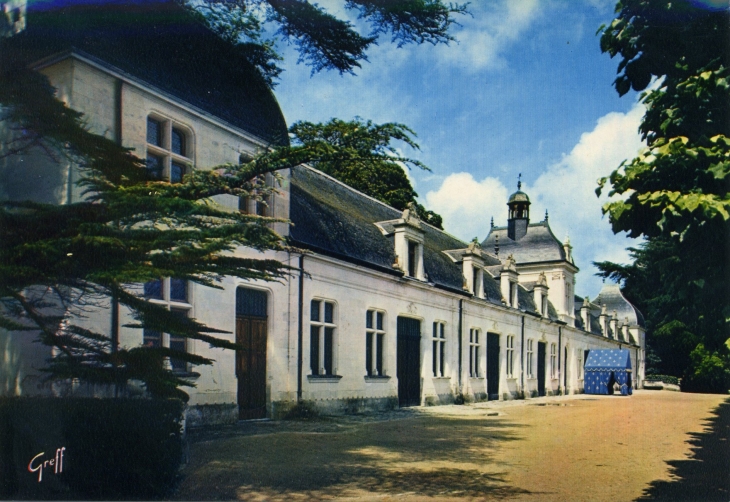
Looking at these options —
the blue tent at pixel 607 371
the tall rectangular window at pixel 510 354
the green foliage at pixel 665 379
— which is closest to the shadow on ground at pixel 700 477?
the tall rectangular window at pixel 510 354

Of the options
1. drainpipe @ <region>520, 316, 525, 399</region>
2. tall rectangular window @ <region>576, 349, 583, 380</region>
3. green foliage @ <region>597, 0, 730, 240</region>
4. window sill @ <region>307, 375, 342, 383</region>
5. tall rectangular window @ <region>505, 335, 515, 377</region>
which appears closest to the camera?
green foliage @ <region>597, 0, 730, 240</region>

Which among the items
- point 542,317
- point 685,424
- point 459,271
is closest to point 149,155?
point 685,424

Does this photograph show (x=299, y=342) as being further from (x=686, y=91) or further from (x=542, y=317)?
(x=542, y=317)

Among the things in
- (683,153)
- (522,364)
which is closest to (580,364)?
(522,364)

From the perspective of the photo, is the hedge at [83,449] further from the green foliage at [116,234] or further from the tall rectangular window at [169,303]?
the tall rectangular window at [169,303]

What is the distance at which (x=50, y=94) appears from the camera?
7.54 m

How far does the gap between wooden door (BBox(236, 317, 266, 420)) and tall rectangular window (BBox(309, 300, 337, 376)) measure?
201 cm

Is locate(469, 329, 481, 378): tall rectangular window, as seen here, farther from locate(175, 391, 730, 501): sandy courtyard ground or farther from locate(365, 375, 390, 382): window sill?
locate(175, 391, 730, 501): sandy courtyard ground

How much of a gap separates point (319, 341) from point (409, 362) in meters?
5.82

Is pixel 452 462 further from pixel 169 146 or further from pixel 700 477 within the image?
pixel 169 146

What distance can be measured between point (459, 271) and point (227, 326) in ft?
50.6

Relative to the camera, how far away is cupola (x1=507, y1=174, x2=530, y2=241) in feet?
147

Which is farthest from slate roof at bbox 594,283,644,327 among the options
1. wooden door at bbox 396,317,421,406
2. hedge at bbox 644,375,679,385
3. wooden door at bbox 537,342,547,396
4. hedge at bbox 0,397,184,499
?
hedge at bbox 0,397,184,499

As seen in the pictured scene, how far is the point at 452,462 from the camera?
30.7ft
